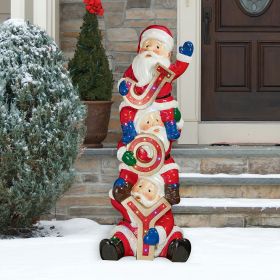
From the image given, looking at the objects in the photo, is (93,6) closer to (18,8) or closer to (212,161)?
(18,8)

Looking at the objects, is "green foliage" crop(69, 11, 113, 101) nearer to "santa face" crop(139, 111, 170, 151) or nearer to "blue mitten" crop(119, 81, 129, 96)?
"blue mitten" crop(119, 81, 129, 96)

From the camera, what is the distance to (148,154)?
5.32 m

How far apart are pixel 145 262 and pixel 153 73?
1.22 m

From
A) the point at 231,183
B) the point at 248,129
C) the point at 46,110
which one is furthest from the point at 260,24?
the point at 46,110

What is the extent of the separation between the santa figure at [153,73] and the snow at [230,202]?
1.31 metres

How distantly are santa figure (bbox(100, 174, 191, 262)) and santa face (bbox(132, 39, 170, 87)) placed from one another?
0.65m

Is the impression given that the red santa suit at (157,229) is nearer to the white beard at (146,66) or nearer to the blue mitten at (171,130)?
the blue mitten at (171,130)

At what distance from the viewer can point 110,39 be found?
8.32 m

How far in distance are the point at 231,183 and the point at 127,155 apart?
170 cm

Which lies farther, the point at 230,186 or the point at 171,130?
the point at 230,186

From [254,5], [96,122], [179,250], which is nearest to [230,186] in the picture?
[96,122]

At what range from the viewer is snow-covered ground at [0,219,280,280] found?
4.95 m

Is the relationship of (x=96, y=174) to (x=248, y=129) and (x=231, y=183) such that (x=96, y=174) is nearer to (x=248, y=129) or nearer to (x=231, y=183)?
(x=231, y=183)

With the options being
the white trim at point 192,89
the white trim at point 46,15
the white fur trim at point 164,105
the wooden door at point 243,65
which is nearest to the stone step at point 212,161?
the white trim at point 192,89
